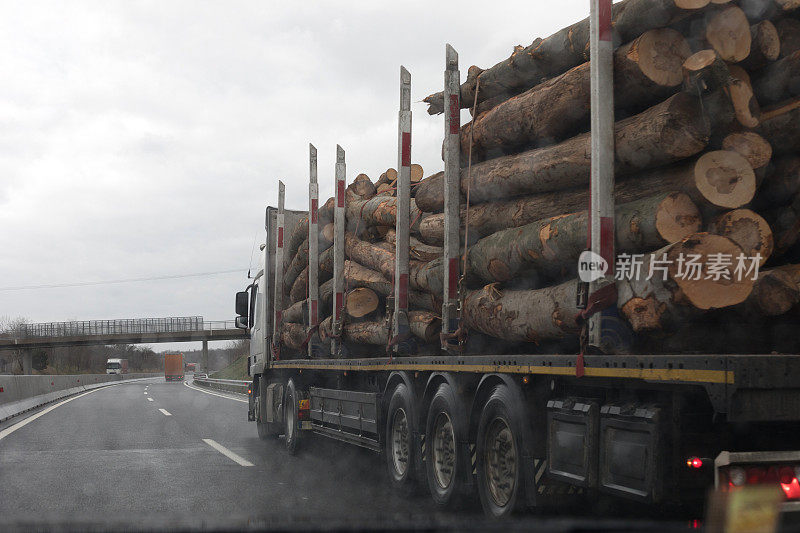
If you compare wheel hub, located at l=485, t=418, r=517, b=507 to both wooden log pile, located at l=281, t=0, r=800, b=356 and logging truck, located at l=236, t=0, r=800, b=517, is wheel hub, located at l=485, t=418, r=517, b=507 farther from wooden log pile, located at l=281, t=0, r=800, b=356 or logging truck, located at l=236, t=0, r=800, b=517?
wooden log pile, located at l=281, t=0, r=800, b=356

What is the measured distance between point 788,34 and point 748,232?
4.55ft

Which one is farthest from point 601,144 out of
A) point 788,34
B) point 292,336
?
point 292,336

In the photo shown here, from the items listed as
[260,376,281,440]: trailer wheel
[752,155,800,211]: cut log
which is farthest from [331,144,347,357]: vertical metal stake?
[752,155,800,211]: cut log

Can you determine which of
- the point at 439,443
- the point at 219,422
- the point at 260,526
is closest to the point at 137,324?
the point at 219,422

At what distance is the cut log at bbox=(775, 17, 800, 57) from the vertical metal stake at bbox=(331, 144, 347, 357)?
6233 millimetres

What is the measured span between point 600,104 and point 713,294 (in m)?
1.43

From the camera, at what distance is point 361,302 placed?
10.2m

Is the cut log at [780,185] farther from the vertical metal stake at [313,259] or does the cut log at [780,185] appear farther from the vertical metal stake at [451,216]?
the vertical metal stake at [313,259]

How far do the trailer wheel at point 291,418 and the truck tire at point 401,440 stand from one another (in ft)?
11.6

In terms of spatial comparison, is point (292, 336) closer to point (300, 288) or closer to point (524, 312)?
point (300, 288)

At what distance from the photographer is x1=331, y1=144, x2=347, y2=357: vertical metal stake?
1059 cm

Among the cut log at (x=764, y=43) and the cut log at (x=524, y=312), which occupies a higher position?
the cut log at (x=764, y=43)

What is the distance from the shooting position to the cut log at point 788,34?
5.27 meters

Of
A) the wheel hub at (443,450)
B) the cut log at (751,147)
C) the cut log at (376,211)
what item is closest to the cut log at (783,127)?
the cut log at (751,147)
